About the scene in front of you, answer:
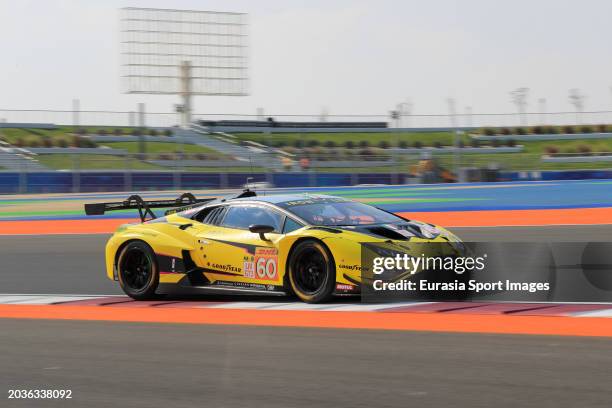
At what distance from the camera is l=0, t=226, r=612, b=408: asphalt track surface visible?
533 centimetres

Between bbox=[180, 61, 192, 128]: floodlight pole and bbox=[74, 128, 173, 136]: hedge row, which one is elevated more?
bbox=[180, 61, 192, 128]: floodlight pole

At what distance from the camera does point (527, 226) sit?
17.7 metres

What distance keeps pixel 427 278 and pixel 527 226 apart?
9.46 meters

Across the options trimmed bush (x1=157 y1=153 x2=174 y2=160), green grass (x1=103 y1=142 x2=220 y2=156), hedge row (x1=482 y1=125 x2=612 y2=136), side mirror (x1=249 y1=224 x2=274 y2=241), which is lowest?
side mirror (x1=249 y1=224 x2=274 y2=241)

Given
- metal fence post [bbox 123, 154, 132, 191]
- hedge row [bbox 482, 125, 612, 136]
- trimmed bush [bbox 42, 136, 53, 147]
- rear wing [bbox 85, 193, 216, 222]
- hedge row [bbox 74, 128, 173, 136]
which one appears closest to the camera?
rear wing [bbox 85, 193, 216, 222]

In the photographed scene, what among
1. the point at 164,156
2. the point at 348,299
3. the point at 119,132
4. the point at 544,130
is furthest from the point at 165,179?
the point at 544,130

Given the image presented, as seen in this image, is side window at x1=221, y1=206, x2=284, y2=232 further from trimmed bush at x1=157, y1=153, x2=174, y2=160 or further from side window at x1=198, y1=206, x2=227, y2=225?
trimmed bush at x1=157, y1=153, x2=174, y2=160

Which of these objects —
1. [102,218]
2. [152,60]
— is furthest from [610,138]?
[102,218]

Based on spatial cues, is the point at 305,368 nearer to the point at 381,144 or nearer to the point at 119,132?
the point at 119,132

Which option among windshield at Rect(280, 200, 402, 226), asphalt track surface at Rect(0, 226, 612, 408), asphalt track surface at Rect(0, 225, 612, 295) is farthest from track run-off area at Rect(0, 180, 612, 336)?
windshield at Rect(280, 200, 402, 226)

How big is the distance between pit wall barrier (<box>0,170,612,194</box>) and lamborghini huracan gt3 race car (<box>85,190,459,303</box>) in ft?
83.2

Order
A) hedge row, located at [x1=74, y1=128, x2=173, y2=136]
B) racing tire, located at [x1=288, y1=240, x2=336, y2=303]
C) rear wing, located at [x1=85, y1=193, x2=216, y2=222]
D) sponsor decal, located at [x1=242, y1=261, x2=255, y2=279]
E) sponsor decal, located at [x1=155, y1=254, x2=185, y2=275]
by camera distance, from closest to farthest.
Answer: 1. racing tire, located at [x1=288, y1=240, x2=336, y2=303]
2. sponsor decal, located at [x1=242, y1=261, x2=255, y2=279]
3. sponsor decal, located at [x1=155, y1=254, x2=185, y2=275]
4. rear wing, located at [x1=85, y1=193, x2=216, y2=222]
5. hedge row, located at [x1=74, y1=128, x2=173, y2=136]

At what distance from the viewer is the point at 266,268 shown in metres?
9.46

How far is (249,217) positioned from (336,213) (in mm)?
941
